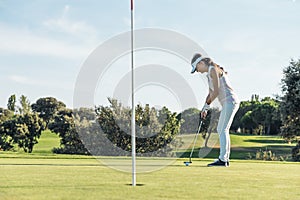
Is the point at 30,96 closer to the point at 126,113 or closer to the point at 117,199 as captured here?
the point at 126,113

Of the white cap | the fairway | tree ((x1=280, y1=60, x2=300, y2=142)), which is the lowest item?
the fairway

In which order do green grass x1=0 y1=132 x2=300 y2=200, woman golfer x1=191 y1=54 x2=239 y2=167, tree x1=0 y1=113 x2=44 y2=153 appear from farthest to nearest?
tree x1=0 y1=113 x2=44 y2=153 < woman golfer x1=191 y1=54 x2=239 y2=167 < green grass x1=0 y1=132 x2=300 y2=200

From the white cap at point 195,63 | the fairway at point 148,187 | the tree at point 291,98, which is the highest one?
the tree at point 291,98

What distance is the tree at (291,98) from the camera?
95.3 feet

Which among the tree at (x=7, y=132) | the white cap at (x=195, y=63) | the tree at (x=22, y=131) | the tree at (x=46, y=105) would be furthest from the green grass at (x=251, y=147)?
the white cap at (x=195, y=63)

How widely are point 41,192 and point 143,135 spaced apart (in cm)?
1916

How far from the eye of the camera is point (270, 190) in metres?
6.02

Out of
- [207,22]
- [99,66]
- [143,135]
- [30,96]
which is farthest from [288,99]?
[30,96]

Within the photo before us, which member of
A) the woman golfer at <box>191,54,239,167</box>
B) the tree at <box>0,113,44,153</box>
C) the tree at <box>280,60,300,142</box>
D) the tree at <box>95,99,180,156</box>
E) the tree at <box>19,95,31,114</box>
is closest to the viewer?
the woman golfer at <box>191,54,239,167</box>

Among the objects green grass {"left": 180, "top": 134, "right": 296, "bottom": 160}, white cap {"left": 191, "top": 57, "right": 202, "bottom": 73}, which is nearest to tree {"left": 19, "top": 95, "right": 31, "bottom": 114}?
green grass {"left": 180, "top": 134, "right": 296, "bottom": 160}

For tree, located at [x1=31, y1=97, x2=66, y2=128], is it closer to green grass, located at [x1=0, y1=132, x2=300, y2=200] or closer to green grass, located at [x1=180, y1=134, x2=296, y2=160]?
green grass, located at [x1=180, y1=134, x2=296, y2=160]

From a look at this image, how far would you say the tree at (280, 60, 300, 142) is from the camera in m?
29.0

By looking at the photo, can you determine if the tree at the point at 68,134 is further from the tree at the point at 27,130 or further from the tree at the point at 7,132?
the tree at the point at 7,132

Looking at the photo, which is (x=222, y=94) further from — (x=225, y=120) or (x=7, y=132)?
(x=7, y=132)
